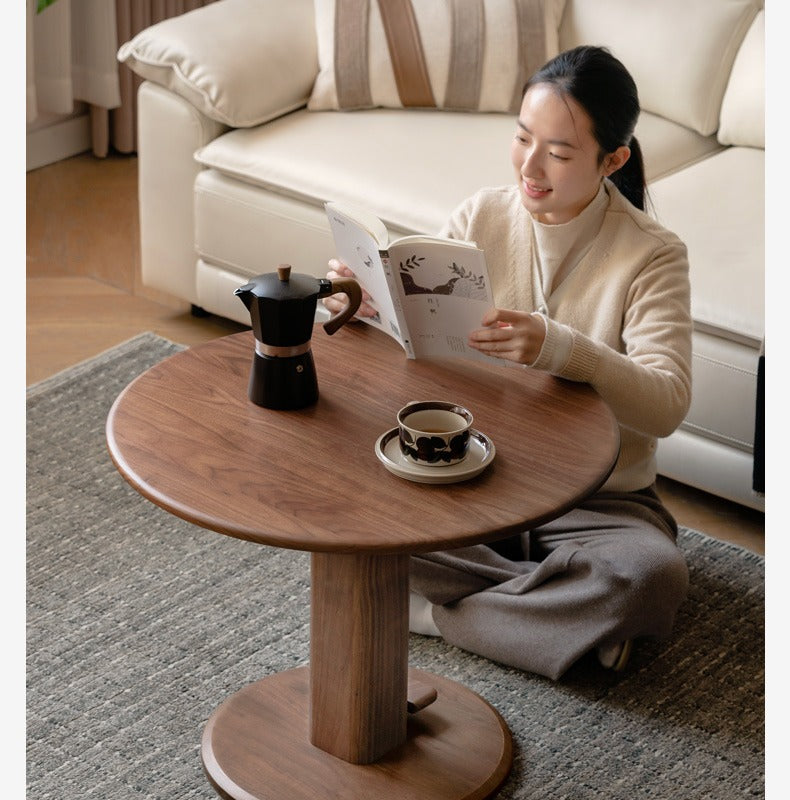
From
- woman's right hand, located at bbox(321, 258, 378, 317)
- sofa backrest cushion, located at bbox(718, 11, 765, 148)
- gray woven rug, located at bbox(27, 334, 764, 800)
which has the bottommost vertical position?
gray woven rug, located at bbox(27, 334, 764, 800)

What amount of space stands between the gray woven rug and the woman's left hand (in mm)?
549

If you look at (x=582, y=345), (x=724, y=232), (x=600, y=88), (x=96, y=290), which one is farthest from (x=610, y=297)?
(x=96, y=290)

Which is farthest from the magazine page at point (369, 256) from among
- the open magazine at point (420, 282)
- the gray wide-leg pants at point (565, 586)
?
the gray wide-leg pants at point (565, 586)

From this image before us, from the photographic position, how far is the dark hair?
1768 millimetres

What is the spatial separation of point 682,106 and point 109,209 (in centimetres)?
164

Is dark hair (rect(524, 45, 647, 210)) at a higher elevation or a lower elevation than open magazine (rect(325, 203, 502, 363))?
higher

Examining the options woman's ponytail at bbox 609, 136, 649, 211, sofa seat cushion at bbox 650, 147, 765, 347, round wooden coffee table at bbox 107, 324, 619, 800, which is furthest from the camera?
sofa seat cushion at bbox 650, 147, 765, 347

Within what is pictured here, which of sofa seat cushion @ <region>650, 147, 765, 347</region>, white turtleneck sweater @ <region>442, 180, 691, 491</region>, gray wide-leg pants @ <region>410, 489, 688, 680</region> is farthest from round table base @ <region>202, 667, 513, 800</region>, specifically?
sofa seat cushion @ <region>650, 147, 765, 347</region>

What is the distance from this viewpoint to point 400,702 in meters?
1.74

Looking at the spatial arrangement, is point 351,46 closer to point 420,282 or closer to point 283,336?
point 420,282

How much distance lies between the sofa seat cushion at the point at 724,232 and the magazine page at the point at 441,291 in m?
0.68

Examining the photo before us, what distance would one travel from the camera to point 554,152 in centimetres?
179

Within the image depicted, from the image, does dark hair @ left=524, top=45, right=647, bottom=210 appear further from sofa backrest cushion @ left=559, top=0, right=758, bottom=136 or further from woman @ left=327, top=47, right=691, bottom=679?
sofa backrest cushion @ left=559, top=0, right=758, bottom=136

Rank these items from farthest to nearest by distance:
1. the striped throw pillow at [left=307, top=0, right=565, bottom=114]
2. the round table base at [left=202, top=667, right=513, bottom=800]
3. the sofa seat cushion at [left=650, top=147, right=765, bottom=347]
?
1. the striped throw pillow at [left=307, top=0, right=565, bottom=114]
2. the sofa seat cushion at [left=650, top=147, right=765, bottom=347]
3. the round table base at [left=202, top=667, right=513, bottom=800]
